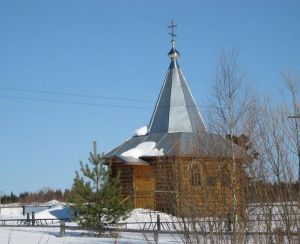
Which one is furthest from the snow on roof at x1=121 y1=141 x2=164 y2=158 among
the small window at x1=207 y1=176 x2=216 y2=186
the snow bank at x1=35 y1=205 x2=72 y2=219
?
the small window at x1=207 y1=176 x2=216 y2=186

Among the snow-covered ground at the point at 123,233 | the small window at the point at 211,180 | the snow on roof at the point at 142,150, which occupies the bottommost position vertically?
the snow-covered ground at the point at 123,233

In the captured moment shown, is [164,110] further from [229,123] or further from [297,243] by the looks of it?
[297,243]

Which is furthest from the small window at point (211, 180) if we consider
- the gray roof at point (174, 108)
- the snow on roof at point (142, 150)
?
the gray roof at point (174, 108)

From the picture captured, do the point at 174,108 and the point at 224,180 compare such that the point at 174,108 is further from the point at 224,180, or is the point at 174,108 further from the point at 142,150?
the point at 224,180

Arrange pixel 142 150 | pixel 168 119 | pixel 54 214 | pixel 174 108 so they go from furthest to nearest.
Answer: pixel 54 214, pixel 174 108, pixel 168 119, pixel 142 150

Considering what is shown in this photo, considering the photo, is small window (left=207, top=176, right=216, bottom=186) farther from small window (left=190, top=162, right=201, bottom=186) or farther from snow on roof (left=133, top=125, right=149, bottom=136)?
snow on roof (left=133, top=125, right=149, bottom=136)

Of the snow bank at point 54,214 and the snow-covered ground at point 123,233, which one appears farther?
the snow bank at point 54,214

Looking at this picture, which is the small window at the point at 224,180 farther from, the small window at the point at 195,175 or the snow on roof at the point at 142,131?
the snow on roof at the point at 142,131

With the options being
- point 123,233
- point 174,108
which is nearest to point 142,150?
point 174,108

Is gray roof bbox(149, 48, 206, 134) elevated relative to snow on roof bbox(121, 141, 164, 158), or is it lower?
elevated

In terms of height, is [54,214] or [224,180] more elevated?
[224,180]

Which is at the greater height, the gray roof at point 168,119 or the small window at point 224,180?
the gray roof at point 168,119

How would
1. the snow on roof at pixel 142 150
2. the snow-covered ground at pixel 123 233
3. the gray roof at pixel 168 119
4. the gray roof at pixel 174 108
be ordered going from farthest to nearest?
1. the gray roof at pixel 174 108
2. the gray roof at pixel 168 119
3. the snow on roof at pixel 142 150
4. the snow-covered ground at pixel 123 233

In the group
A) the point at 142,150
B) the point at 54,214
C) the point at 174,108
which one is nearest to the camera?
the point at 142,150
